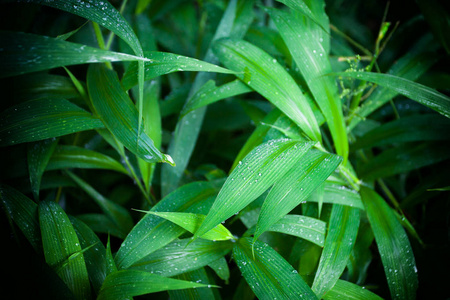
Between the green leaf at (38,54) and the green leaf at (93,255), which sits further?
the green leaf at (93,255)

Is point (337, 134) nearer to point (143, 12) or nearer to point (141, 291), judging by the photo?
point (141, 291)

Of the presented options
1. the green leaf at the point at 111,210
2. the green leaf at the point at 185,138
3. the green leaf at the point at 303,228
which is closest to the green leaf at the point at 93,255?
the green leaf at the point at 111,210

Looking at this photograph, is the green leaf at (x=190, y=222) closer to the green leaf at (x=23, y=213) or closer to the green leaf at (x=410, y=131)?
the green leaf at (x=23, y=213)

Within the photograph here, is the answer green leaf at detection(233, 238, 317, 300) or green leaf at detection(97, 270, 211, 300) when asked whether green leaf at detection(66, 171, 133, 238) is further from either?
green leaf at detection(233, 238, 317, 300)

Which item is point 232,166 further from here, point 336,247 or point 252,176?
point 336,247

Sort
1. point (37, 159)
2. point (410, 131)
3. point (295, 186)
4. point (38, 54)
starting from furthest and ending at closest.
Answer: point (410, 131) < point (37, 159) < point (295, 186) < point (38, 54)

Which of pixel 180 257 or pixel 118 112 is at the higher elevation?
pixel 118 112

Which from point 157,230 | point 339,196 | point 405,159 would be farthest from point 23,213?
point 405,159
